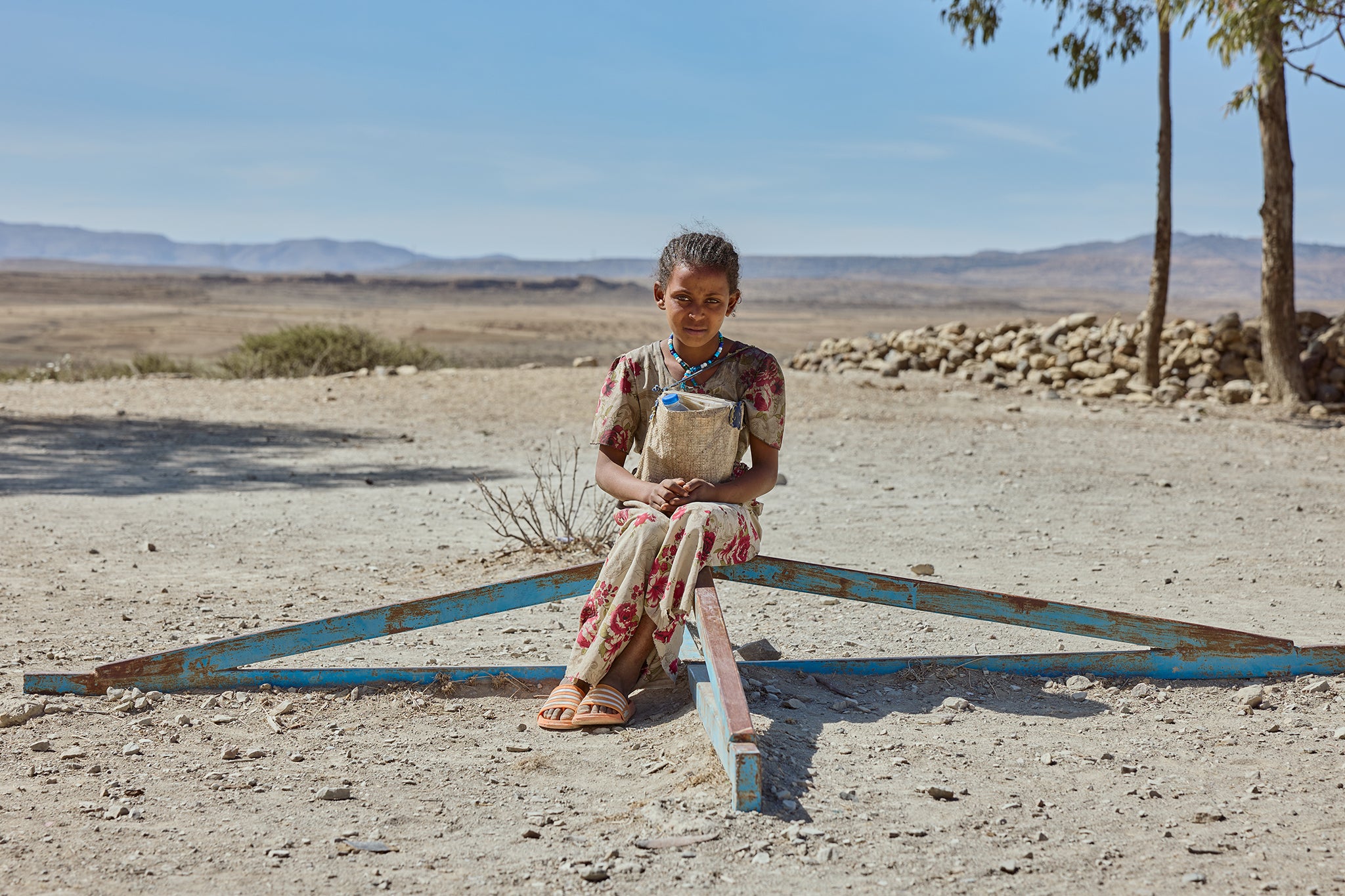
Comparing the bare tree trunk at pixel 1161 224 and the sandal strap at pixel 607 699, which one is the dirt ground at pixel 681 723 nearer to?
the sandal strap at pixel 607 699

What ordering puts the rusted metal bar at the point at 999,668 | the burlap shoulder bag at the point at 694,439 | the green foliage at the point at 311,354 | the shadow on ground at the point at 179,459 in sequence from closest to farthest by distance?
1. the burlap shoulder bag at the point at 694,439
2. the rusted metal bar at the point at 999,668
3. the shadow on ground at the point at 179,459
4. the green foliage at the point at 311,354

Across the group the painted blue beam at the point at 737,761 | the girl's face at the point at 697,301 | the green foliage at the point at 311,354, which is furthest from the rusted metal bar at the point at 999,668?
the green foliage at the point at 311,354

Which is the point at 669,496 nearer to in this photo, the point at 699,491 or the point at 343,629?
the point at 699,491

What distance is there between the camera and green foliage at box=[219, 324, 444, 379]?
17.8m

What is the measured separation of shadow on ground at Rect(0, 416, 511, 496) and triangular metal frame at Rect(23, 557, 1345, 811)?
4.63 metres

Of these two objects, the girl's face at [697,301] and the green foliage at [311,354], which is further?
the green foliage at [311,354]

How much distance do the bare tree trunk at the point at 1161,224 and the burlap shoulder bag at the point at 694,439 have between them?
11814mm

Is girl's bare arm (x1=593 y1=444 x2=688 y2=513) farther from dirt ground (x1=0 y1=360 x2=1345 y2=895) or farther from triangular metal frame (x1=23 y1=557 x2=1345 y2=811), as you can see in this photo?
dirt ground (x1=0 y1=360 x2=1345 y2=895)

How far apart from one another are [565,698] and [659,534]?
54 cm

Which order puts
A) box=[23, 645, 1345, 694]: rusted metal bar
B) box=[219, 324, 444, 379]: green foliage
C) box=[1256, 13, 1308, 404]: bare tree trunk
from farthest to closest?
box=[219, 324, 444, 379]: green foliage < box=[1256, 13, 1308, 404]: bare tree trunk < box=[23, 645, 1345, 694]: rusted metal bar

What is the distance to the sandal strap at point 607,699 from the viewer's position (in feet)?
11.4

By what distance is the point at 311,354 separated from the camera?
18.3m

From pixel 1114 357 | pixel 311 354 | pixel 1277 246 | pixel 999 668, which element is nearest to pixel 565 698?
pixel 999 668

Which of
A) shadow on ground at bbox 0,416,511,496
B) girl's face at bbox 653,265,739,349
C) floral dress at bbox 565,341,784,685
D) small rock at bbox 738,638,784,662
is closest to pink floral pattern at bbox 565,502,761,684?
floral dress at bbox 565,341,784,685
